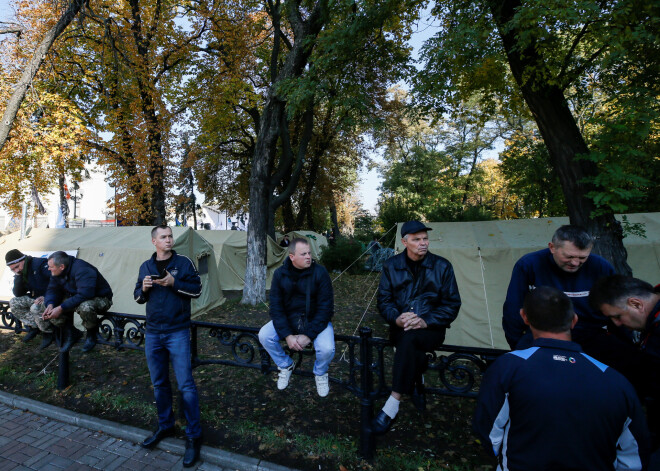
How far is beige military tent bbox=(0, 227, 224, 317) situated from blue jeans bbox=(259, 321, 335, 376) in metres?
5.91

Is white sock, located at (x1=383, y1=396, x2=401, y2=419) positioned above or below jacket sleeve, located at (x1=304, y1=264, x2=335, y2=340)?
below

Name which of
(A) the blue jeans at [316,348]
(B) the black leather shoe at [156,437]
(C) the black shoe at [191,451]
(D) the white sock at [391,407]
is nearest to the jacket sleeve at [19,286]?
(B) the black leather shoe at [156,437]

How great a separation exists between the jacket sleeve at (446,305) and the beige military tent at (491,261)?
A: 3.83 meters

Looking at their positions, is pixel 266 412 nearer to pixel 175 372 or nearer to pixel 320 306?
pixel 175 372

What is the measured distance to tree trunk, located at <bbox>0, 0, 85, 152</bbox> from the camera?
6629 mm

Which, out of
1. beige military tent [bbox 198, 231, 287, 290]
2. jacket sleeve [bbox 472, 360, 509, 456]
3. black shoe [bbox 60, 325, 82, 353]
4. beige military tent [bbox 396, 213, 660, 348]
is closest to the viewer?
jacket sleeve [bbox 472, 360, 509, 456]

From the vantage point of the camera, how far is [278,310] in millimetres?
3312

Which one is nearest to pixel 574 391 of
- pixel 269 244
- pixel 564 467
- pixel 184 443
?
pixel 564 467

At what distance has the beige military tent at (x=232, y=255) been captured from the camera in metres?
13.7

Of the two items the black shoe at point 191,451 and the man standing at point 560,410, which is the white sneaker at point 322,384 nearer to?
the black shoe at point 191,451

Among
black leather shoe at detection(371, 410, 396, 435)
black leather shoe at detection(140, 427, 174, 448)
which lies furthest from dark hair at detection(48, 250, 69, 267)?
black leather shoe at detection(371, 410, 396, 435)

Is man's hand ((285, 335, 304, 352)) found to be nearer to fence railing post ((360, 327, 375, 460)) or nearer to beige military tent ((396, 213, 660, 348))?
fence railing post ((360, 327, 375, 460))

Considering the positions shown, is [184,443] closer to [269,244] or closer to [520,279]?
[520,279]

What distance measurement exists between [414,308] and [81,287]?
4127mm
